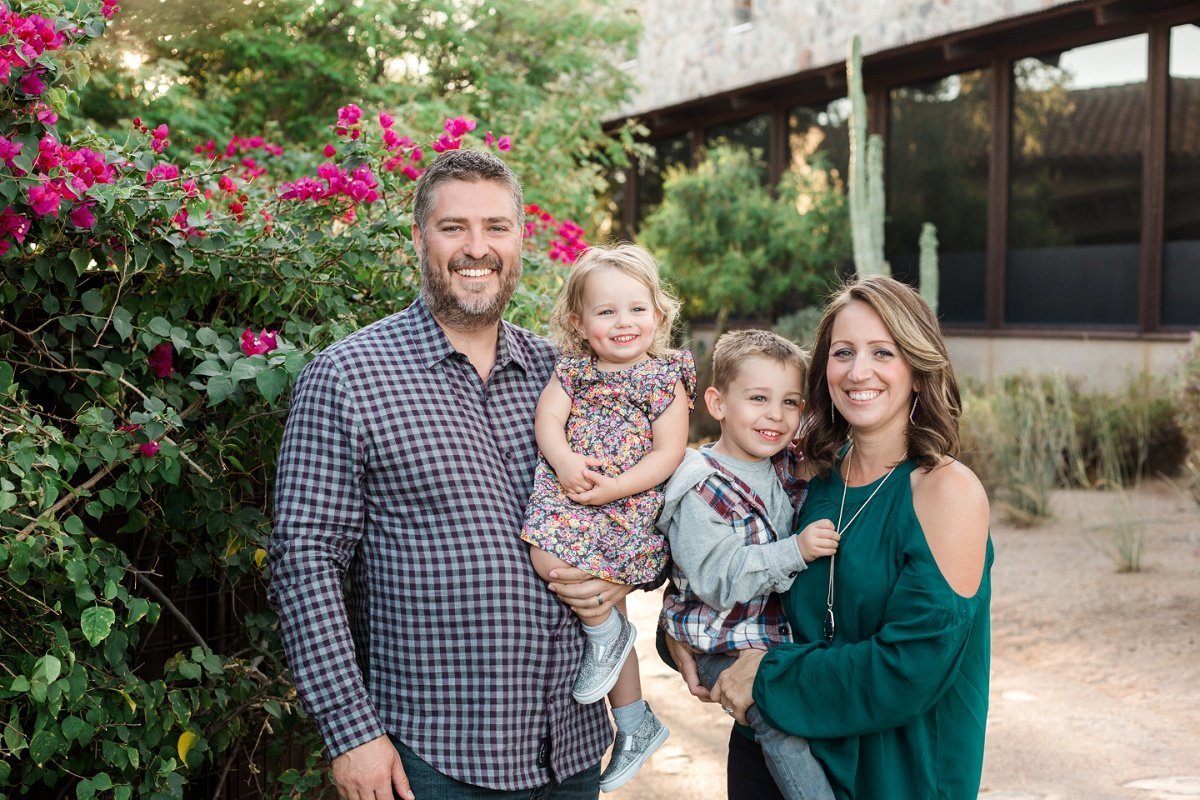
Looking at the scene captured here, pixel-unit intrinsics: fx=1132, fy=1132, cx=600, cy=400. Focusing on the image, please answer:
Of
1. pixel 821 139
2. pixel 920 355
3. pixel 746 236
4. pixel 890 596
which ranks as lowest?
pixel 890 596

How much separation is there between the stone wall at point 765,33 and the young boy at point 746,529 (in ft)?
33.4

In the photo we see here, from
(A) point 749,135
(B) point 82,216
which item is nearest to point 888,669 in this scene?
(B) point 82,216

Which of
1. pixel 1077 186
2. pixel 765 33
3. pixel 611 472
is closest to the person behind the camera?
pixel 611 472

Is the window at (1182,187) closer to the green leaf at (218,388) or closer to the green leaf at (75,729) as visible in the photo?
the green leaf at (218,388)

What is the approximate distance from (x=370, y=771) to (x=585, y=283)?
4.12 feet

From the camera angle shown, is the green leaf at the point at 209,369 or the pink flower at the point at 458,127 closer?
the green leaf at the point at 209,369

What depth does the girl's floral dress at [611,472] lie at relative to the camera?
254cm

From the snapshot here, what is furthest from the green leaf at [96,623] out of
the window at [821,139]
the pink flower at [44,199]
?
the window at [821,139]

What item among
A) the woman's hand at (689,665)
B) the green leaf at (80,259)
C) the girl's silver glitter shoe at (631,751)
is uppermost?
the green leaf at (80,259)

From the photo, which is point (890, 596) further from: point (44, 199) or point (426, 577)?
point (44, 199)

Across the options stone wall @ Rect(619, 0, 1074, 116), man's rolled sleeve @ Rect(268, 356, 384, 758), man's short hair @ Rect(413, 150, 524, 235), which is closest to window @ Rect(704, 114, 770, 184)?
stone wall @ Rect(619, 0, 1074, 116)

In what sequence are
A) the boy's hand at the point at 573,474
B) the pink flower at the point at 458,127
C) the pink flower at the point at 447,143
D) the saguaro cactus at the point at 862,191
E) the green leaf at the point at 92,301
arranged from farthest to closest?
the saguaro cactus at the point at 862,191
the pink flower at the point at 447,143
the pink flower at the point at 458,127
the green leaf at the point at 92,301
the boy's hand at the point at 573,474

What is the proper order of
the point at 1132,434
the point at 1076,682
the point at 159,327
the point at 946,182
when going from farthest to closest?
the point at 946,182, the point at 1132,434, the point at 1076,682, the point at 159,327

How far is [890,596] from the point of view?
230cm
